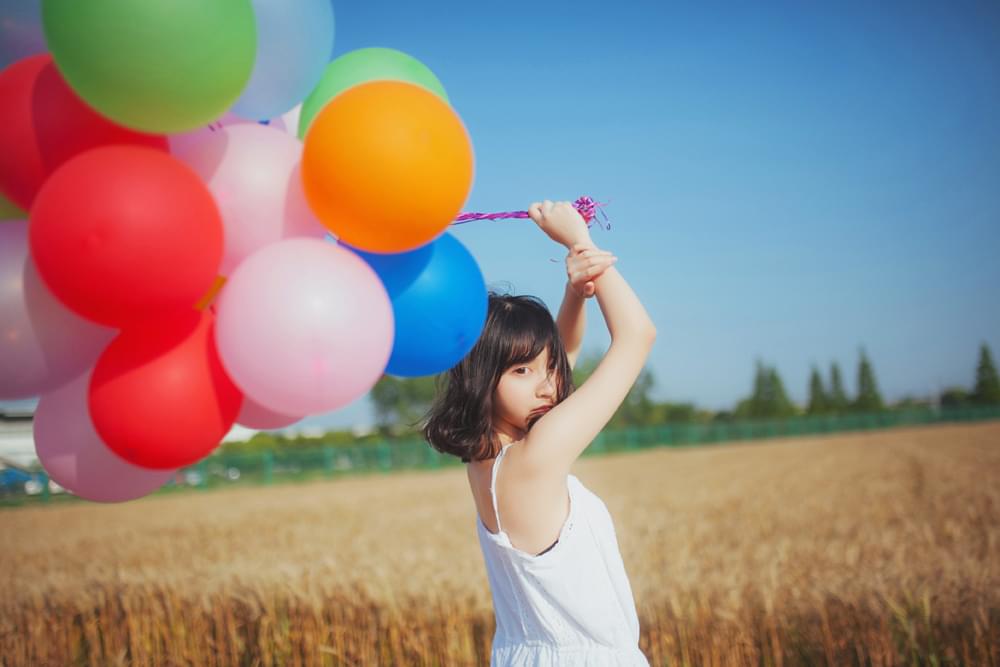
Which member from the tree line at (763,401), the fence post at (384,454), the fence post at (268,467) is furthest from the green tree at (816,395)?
the fence post at (268,467)

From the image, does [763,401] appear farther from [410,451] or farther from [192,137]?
[192,137]

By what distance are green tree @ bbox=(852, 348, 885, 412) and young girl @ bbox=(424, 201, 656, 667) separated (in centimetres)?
9011

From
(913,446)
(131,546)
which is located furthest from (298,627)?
(913,446)

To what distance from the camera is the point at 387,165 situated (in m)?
1.43

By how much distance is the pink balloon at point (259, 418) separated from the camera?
5.56ft

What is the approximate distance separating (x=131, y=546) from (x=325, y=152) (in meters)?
12.7

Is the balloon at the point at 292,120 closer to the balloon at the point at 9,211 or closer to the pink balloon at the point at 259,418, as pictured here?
the balloon at the point at 9,211

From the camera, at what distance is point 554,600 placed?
6.11ft

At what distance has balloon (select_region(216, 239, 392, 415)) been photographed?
4.59 ft

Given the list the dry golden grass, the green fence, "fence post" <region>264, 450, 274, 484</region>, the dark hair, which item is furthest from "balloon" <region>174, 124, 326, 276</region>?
"fence post" <region>264, 450, 274, 484</region>

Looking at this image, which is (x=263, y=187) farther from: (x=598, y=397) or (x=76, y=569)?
(x=76, y=569)

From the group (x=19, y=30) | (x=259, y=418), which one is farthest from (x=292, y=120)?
(x=259, y=418)

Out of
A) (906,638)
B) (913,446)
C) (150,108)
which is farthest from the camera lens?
(913,446)

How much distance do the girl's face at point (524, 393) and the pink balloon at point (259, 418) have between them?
58cm
